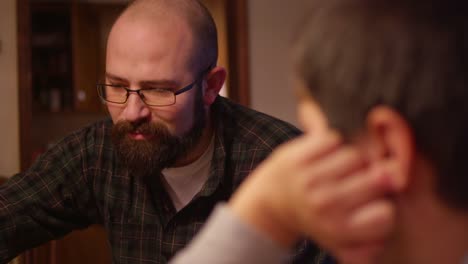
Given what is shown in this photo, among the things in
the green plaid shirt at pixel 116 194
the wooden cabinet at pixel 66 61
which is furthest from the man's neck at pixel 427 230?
the wooden cabinet at pixel 66 61

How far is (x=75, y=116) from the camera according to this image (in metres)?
5.52

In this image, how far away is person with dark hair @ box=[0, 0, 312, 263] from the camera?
1.13 metres

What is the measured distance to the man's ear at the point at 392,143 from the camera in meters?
A: 0.42

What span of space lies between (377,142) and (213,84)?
0.88 meters

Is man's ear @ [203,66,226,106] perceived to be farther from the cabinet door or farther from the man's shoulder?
the cabinet door

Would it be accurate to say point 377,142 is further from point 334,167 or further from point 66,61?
point 66,61

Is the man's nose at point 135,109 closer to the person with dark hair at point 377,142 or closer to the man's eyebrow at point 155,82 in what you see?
the man's eyebrow at point 155,82

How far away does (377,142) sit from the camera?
1.43ft

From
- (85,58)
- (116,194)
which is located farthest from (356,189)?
(85,58)

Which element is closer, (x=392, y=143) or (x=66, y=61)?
(x=392, y=143)

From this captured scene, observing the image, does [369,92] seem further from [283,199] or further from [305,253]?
[305,253]

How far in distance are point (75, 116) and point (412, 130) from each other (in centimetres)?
539

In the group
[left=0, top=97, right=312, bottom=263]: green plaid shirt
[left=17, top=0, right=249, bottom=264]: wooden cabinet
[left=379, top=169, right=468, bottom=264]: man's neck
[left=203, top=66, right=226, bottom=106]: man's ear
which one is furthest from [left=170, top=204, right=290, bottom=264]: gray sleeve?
[left=17, top=0, right=249, bottom=264]: wooden cabinet

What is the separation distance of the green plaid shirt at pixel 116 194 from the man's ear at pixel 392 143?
72 cm
